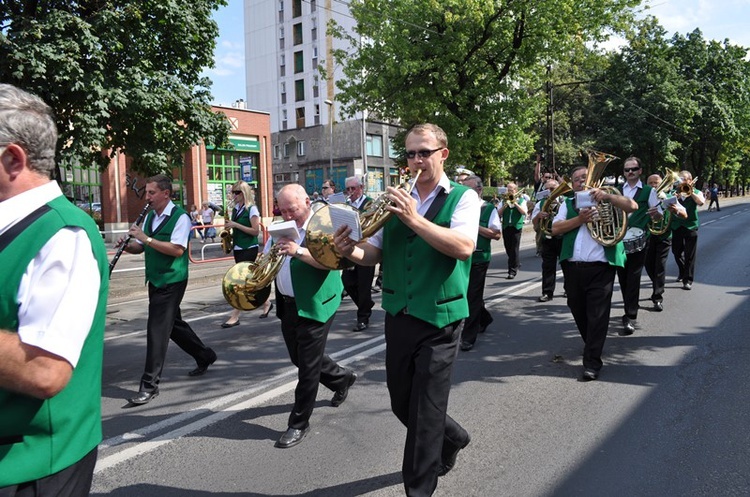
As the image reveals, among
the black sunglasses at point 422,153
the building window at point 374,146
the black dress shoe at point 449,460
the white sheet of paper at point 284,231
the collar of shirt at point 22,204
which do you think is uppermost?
the building window at point 374,146

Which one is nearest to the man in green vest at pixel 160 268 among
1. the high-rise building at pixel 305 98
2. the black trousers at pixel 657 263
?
the black trousers at pixel 657 263

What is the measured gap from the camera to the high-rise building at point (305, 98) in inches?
1850

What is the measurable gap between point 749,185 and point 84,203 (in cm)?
9723

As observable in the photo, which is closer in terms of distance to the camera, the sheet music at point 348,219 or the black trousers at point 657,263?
the sheet music at point 348,219

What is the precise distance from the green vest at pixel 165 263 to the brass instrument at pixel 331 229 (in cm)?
239

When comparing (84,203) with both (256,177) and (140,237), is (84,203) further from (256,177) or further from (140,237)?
(140,237)

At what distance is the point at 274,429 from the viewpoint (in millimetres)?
4344

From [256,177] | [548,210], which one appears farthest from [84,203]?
[548,210]

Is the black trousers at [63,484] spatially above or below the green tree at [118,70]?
below

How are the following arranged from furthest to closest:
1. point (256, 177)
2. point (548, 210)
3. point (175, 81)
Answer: point (256, 177)
point (175, 81)
point (548, 210)

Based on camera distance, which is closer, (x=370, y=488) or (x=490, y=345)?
(x=370, y=488)

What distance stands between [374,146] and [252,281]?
1707 inches

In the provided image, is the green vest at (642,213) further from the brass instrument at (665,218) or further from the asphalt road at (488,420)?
the asphalt road at (488,420)

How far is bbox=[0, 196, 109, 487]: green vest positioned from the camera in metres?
1.51
